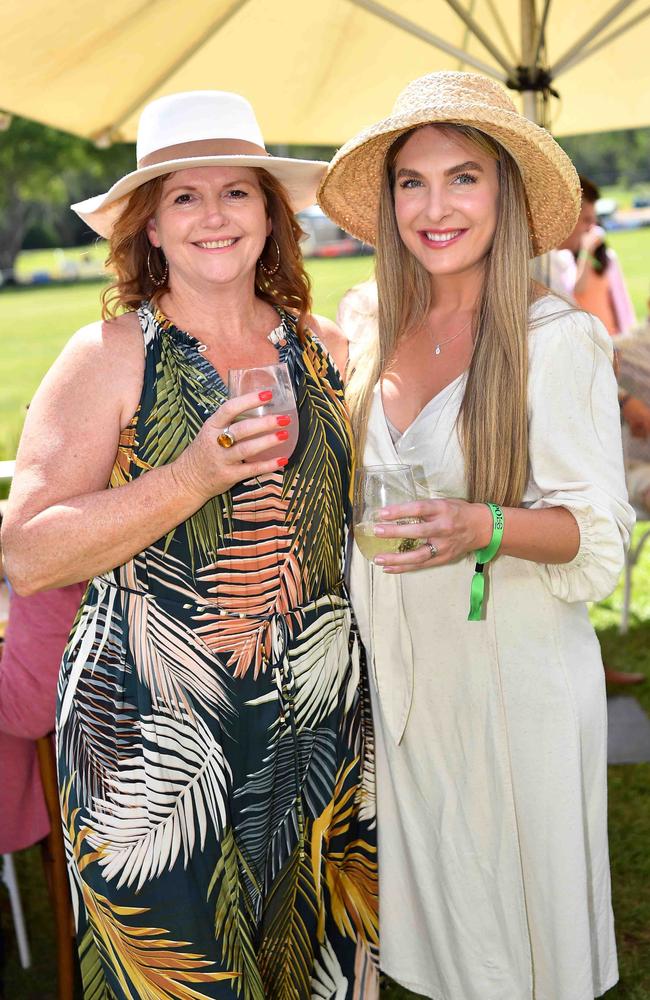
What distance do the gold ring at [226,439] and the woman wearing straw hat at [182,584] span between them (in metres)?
0.13

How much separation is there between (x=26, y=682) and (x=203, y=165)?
1.43 meters

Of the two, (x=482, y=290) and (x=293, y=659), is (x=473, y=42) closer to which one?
(x=482, y=290)

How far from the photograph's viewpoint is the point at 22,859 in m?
4.16

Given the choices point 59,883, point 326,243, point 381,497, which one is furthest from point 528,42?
point 326,243

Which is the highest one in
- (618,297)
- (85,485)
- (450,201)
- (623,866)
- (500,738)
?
(618,297)

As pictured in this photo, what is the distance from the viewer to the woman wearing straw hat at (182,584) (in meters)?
2.19

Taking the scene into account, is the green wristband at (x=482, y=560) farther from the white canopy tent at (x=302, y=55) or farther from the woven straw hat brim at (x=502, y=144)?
the white canopy tent at (x=302, y=55)

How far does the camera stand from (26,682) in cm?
288

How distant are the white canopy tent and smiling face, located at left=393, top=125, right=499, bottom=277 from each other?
2.15m

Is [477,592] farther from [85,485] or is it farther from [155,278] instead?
[155,278]

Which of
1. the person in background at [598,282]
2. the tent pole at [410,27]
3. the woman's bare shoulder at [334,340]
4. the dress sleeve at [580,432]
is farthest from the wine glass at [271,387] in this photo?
the person in background at [598,282]

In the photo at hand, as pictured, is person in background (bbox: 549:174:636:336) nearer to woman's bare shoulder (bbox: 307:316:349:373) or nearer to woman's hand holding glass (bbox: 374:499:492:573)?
woman's bare shoulder (bbox: 307:316:349:373)

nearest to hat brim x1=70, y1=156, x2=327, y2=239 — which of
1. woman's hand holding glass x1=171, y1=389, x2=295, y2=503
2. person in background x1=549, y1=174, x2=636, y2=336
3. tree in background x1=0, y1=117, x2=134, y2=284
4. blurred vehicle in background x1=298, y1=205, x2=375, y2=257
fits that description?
woman's hand holding glass x1=171, y1=389, x2=295, y2=503

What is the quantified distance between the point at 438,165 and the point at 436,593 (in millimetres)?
1001
